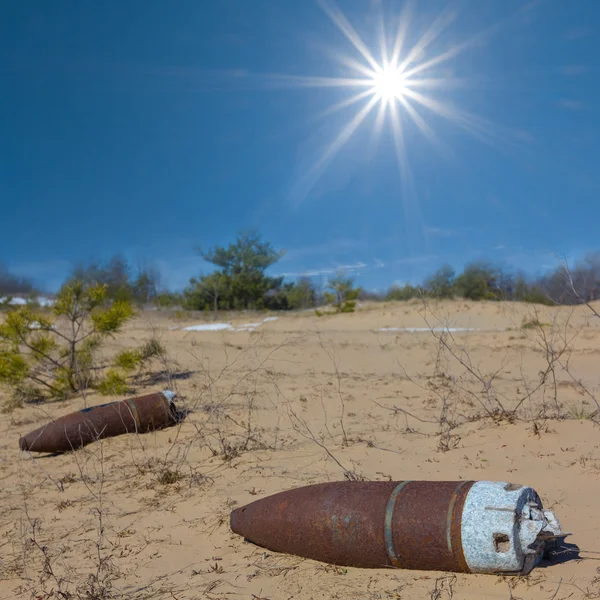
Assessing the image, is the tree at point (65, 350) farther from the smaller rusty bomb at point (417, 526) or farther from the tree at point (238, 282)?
the tree at point (238, 282)

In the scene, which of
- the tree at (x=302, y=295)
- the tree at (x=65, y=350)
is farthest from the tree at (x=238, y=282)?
the tree at (x=65, y=350)

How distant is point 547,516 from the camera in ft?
8.85

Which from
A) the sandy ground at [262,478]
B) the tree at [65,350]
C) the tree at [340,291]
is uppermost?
the tree at [340,291]

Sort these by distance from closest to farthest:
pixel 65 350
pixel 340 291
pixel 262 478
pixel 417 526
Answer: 1. pixel 417 526
2. pixel 262 478
3. pixel 65 350
4. pixel 340 291

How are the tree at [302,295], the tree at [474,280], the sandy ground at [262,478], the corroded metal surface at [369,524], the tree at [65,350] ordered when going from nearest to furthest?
the corroded metal surface at [369,524]
the sandy ground at [262,478]
the tree at [65,350]
the tree at [474,280]
the tree at [302,295]

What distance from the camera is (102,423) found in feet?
21.2

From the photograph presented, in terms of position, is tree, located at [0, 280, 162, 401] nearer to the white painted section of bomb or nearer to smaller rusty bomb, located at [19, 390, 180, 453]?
smaller rusty bomb, located at [19, 390, 180, 453]

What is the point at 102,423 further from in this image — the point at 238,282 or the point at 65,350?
the point at 238,282

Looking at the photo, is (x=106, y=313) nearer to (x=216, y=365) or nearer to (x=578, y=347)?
(x=216, y=365)

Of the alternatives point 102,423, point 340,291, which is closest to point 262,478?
point 102,423

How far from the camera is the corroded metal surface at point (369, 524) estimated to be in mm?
2807

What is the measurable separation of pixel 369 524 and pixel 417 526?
0.27m

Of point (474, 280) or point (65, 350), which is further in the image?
point (474, 280)

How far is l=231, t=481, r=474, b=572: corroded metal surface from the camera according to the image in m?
2.81
